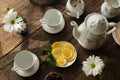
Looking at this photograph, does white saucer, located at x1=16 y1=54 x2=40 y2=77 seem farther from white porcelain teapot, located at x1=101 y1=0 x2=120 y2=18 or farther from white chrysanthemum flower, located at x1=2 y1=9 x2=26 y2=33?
white porcelain teapot, located at x1=101 y1=0 x2=120 y2=18

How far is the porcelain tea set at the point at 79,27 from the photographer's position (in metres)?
1.09

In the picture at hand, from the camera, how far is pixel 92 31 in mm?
1088

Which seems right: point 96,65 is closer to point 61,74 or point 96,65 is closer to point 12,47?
point 61,74

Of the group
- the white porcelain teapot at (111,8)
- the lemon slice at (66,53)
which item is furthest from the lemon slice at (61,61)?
the white porcelain teapot at (111,8)

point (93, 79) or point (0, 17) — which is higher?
point (0, 17)

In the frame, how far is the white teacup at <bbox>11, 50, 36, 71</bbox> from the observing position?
113 cm

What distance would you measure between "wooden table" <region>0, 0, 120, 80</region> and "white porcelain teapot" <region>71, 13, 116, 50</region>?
0.20 feet

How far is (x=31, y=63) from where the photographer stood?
115 cm

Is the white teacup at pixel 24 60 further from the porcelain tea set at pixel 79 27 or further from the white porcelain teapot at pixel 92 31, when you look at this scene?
the white porcelain teapot at pixel 92 31

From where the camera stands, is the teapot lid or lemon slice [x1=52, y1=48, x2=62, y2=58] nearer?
the teapot lid

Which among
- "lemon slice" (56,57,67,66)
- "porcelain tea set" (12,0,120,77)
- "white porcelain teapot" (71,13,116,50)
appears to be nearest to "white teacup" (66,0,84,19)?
"porcelain tea set" (12,0,120,77)

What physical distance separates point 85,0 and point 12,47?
1.40 feet

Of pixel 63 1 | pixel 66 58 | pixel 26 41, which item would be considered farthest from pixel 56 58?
pixel 63 1

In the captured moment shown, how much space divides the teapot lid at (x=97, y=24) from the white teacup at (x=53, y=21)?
6.6 inches
